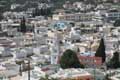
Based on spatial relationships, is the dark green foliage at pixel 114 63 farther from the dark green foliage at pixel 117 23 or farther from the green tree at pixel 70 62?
the dark green foliage at pixel 117 23

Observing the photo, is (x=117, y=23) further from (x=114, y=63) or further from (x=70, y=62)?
(x=70, y=62)

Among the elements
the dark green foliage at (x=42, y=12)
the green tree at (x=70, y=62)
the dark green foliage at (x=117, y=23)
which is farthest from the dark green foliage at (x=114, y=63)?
the dark green foliage at (x=42, y=12)

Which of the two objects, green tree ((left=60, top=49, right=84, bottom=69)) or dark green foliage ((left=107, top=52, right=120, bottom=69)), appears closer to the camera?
green tree ((left=60, top=49, right=84, bottom=69))

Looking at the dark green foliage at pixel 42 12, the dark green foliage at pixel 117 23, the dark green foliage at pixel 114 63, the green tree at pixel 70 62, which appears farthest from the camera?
the dark green foliage at pixel 42 12

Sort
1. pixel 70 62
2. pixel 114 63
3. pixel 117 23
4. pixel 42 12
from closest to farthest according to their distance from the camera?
pixel 70 62 → pixel 114 63 → pixel 117 23 → pixel 42 12

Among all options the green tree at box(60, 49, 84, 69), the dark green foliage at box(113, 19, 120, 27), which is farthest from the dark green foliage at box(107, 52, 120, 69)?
the dark green foliage at box(113, 19, 120, 27)

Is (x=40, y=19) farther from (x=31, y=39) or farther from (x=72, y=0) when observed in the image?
(x=72, y=0)

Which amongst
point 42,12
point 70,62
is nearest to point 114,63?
point 70,62

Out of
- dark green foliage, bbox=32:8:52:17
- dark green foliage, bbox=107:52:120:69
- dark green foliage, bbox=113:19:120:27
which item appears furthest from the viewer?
dark green foliage, bbox=32:8:52:17

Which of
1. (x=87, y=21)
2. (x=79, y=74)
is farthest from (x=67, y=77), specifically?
(x=87, y=21)

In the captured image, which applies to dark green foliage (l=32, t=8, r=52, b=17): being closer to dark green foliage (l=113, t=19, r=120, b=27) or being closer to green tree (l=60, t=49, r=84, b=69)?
dark green foliage (l=113, t=19, r=120, b=27)

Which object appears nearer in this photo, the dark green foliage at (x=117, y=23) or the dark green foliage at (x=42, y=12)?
the dark green foliage at (x=117, y=23)
